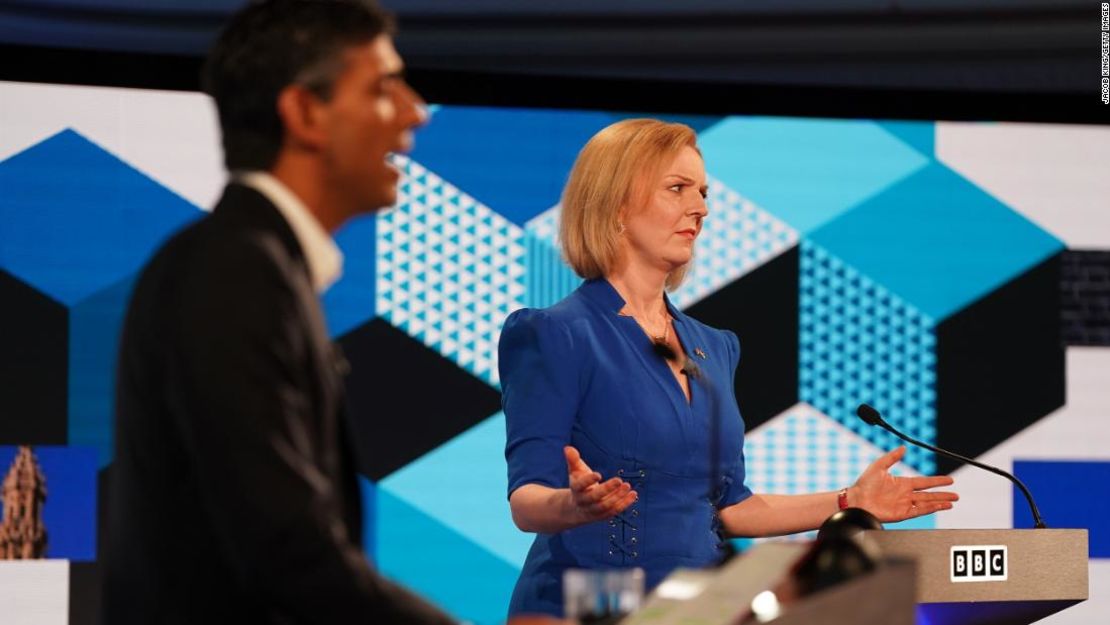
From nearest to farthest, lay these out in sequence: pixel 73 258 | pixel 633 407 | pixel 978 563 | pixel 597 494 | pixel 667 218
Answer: pixel 597 494 → pixel 978 563 → pixel 633 407 → pixel 667 218 → pixel 73 258

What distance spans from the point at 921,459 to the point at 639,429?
2.83m

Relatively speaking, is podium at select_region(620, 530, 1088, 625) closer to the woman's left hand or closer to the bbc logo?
the bbc logo

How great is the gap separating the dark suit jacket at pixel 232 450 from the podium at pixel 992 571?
1.56m

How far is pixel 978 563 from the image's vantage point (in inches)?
107

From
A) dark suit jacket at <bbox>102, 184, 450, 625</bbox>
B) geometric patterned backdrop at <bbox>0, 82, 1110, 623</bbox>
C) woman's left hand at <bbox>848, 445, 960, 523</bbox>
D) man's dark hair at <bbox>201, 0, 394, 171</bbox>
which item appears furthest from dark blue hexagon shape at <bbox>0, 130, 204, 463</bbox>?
dark suit jacket at <bbox>102, 184, 450, 625</bbox>

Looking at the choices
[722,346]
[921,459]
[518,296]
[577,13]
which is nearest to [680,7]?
[577,13]

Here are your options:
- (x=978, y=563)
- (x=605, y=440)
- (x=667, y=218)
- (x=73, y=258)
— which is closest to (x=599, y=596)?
(x=605, y=440)

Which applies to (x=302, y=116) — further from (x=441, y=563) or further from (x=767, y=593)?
(x=441, y=563)

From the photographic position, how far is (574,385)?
9.22 feet

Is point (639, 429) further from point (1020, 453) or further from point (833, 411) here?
point (1020, 453)

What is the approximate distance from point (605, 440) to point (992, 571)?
0.77 m

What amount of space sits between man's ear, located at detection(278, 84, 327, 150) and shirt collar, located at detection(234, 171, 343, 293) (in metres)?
0.05

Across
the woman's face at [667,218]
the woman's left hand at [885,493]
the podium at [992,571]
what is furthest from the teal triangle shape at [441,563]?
the podium at [992,571]

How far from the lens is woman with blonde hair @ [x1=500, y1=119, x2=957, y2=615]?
2.78 m
